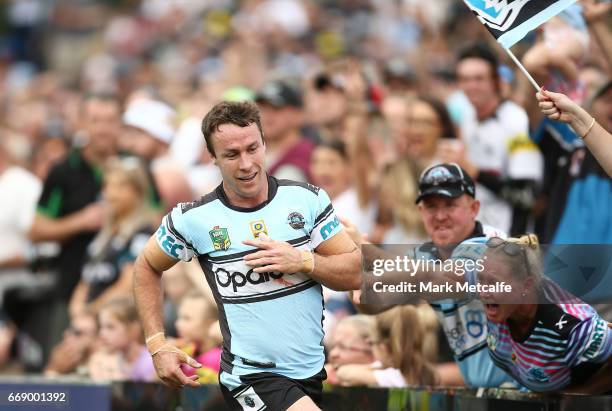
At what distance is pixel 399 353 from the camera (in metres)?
8.66

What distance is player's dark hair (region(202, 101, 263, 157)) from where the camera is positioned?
6.84m

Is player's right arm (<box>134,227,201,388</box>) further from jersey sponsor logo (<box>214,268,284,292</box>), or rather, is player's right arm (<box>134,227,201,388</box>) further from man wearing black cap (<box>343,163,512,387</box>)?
man wearing black cap (<box>343,163,512,387</box>)

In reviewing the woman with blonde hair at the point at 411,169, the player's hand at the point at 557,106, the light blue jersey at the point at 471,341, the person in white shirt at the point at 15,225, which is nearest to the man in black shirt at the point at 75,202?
the person in white shirt at the point at 15,225

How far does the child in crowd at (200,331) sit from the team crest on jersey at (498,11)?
111 inches

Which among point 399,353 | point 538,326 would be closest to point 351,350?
point 399,353

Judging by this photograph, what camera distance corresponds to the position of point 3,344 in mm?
14211

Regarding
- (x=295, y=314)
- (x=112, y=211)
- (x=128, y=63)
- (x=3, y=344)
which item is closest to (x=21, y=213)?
(x=3, y=344)

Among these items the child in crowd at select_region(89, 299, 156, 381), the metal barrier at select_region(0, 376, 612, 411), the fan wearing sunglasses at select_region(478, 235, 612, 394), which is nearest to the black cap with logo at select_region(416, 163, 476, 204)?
the fan wearing sunglasses at select_region(478, 235, 612, 394)

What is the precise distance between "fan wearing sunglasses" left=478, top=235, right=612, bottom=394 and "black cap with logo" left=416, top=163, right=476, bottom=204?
Result: 0.67 m

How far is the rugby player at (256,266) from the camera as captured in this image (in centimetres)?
682

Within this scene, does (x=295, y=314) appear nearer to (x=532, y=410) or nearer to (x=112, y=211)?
(x=532, y=410)

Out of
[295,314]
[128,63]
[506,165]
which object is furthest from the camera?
[128,63]

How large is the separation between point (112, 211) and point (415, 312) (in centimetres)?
449

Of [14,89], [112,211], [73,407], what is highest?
[14,89]
